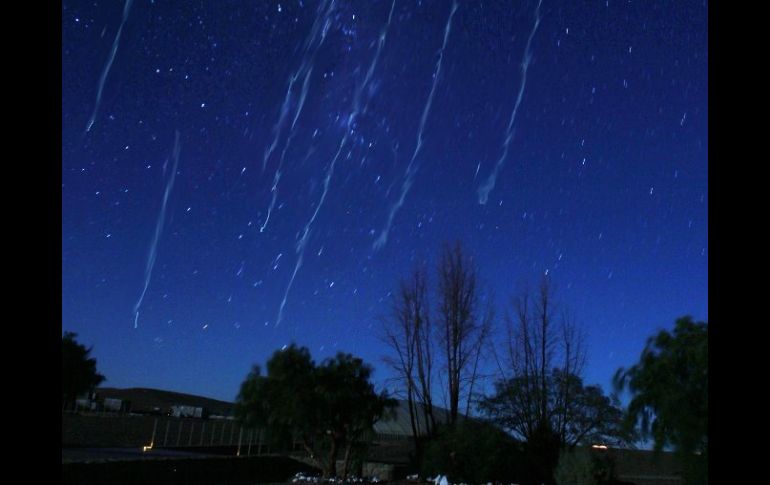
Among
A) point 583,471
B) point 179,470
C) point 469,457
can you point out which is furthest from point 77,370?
point 583,471

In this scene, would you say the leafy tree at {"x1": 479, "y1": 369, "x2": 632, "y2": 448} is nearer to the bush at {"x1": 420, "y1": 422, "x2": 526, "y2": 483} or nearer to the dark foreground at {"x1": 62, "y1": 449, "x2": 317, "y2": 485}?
the bush at {"x1": 420, "y1": 422, "x2": 526, "y2": 483}

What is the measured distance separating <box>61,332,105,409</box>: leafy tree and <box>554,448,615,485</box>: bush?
22.1 m

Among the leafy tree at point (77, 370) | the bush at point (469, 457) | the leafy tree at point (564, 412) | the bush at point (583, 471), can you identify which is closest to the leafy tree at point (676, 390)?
the bush at point (583, 471)

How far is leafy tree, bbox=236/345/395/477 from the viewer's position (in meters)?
23.0

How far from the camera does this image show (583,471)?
706 inches

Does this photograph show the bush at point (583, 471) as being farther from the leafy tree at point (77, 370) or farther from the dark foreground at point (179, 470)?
the leafy tree at point (77, 370)

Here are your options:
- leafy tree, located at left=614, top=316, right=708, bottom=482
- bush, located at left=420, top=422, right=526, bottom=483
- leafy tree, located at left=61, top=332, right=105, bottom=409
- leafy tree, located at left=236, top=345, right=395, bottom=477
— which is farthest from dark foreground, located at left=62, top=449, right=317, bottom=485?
leafy tree, located at left=614, top=316, right=708, bottom=482

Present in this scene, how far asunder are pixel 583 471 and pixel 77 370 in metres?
23.9

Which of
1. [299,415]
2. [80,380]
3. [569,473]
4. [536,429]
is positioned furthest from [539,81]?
[80,380]

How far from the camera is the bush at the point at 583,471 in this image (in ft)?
58.7

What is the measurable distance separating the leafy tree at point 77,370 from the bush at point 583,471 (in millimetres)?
22070
